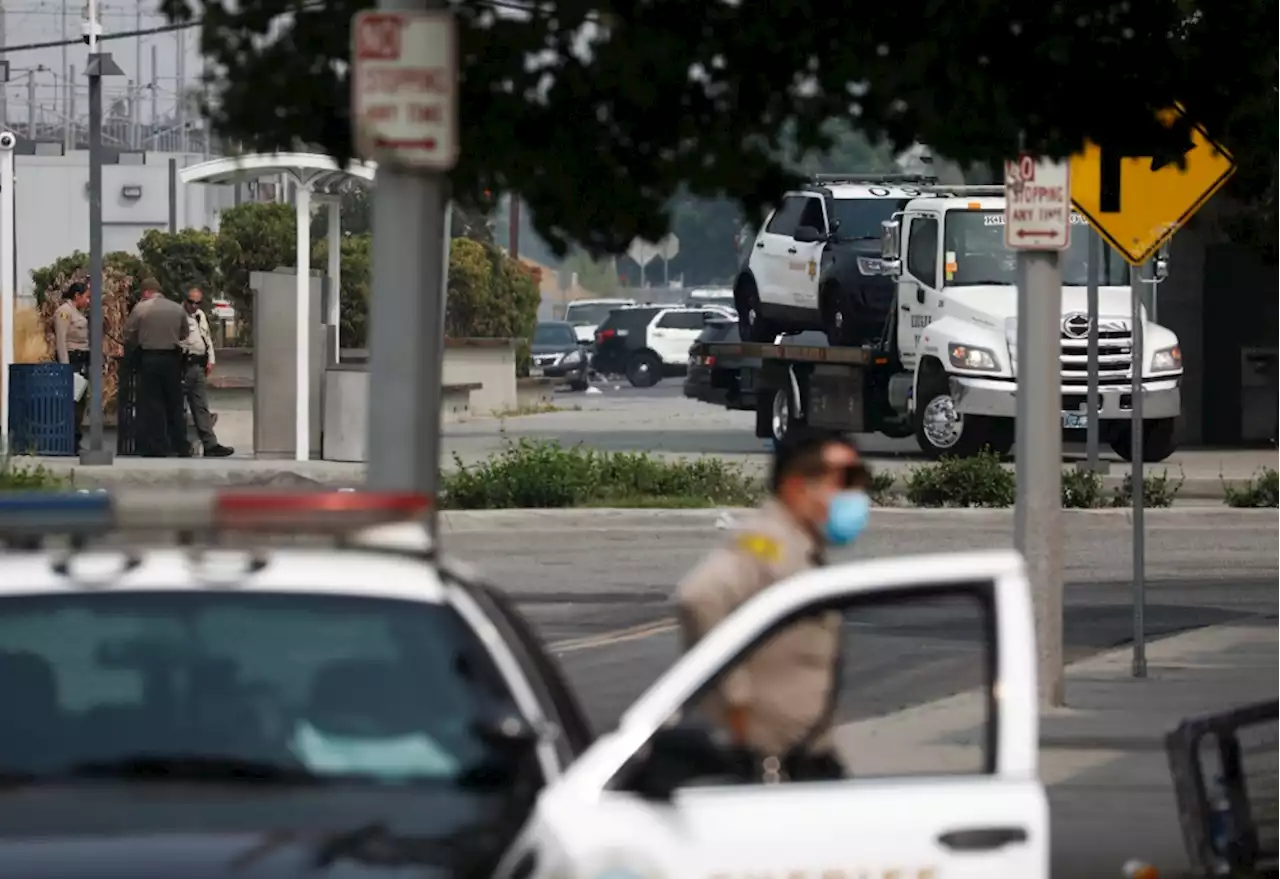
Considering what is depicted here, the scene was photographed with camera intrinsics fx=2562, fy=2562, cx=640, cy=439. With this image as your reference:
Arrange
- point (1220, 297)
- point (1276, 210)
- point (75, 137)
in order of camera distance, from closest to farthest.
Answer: point (1276, 210) < point (1220, 297) < point (75, 137)

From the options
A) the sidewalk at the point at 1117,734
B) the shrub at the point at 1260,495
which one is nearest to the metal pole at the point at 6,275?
the shrub at the point at 1260,495

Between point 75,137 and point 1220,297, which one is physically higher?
point 75,137

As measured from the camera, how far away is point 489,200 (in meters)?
8.61

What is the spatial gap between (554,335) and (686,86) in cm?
5221

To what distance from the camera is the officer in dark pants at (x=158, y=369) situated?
26.0 m

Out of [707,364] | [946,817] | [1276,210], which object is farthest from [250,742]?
[707,364]

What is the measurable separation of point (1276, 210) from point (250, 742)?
1151 centimetres

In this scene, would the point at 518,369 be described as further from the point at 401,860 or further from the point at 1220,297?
the point at 401,860

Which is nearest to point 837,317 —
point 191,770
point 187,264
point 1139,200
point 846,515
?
point 187,264

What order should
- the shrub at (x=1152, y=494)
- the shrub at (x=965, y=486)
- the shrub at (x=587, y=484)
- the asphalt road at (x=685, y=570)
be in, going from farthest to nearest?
the shrub at (x=1152, y=494), the shrub at (x=965, y=486), the shrub at (x=587, y=484), the asphalt road at (x=685, y=570)

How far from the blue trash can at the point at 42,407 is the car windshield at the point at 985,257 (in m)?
9.13

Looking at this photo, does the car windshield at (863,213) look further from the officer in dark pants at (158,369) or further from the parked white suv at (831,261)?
the officer in dark pants at (158,369)

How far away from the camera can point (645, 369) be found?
201 ft

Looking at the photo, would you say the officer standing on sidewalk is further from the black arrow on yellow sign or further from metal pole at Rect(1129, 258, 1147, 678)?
the black arrow on yellow sign
